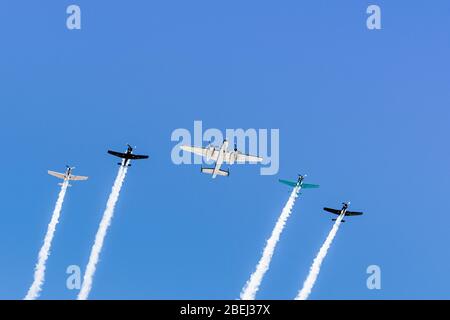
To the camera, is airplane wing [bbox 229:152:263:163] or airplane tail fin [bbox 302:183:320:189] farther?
airplane wing [bbox 229:152:263:163]

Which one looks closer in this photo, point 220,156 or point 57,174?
point 57,174

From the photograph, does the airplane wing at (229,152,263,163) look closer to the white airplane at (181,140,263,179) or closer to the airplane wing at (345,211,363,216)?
the white airplane at (181,140,263,179)

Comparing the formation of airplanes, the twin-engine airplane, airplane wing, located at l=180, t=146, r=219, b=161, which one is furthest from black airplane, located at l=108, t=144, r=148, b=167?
the twin-engine airplane

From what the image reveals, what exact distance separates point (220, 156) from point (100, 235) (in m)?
25.3

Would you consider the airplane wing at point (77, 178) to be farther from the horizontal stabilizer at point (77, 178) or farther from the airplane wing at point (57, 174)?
the airplane wing at point (57, 174)

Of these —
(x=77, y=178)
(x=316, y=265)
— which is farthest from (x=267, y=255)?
(x=77, y=178)

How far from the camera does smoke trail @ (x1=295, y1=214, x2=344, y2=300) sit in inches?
3703

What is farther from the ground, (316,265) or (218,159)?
(218,159)

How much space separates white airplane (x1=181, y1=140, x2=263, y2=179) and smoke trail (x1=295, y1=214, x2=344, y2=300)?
762 inches

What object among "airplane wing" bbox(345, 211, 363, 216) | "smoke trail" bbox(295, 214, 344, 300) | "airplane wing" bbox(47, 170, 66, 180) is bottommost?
"smoke trail" bbox(295, 214, 344, 300)

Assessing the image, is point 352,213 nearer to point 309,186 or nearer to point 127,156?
point 309,186

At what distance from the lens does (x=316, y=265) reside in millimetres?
98438
